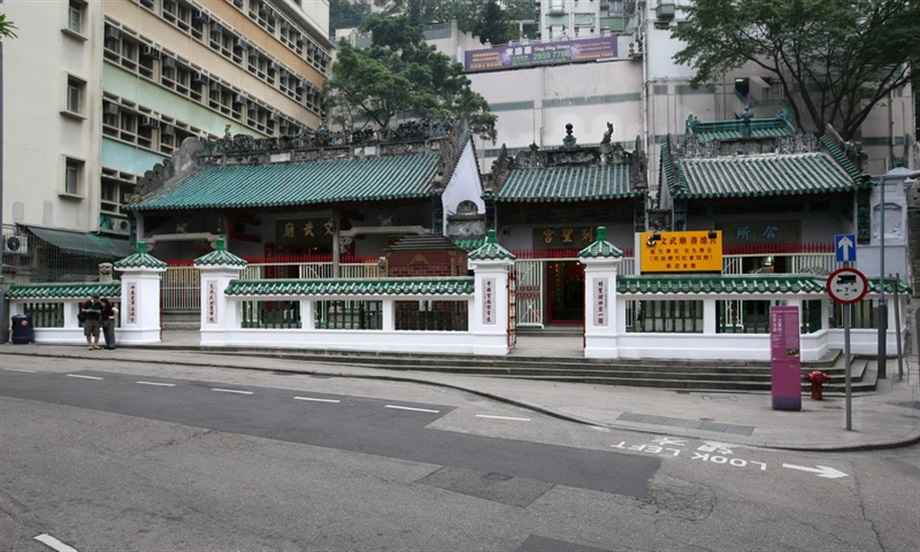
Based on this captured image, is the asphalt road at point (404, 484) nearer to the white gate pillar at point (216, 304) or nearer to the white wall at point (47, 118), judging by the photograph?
the white gate pillar at point (216, 304)

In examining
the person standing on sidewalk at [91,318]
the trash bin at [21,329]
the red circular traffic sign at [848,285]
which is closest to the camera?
the red circular traffic sign at [848,285]

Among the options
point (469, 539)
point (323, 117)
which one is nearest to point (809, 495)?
point (469, 539)

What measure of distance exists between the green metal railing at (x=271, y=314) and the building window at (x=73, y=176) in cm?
1410

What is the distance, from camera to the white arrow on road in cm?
750

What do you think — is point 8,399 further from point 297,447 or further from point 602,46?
point 602,46

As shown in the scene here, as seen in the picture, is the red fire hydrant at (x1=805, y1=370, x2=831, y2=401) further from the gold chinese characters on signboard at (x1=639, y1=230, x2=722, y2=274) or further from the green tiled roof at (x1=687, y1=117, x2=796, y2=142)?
the green tiled roof at (x1=687, y1=117, x2=796, y2=142)

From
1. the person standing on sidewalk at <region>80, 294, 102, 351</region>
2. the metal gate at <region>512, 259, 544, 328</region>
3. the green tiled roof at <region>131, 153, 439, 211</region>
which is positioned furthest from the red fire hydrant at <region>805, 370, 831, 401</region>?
the person standing on sidewalk at <region>80, 294, 102, 351</region>

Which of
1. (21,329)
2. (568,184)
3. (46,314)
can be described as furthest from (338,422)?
(568,184)

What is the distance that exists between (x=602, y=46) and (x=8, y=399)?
5167cm

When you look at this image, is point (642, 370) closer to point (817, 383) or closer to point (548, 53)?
point (817, 383)

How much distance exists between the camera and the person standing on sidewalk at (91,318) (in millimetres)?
17672

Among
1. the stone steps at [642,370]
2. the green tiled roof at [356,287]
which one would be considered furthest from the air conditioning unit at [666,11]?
the green tiled roof at [356,287]

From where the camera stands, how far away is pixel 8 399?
10422mm

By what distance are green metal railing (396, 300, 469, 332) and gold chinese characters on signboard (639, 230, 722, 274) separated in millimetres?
7513
